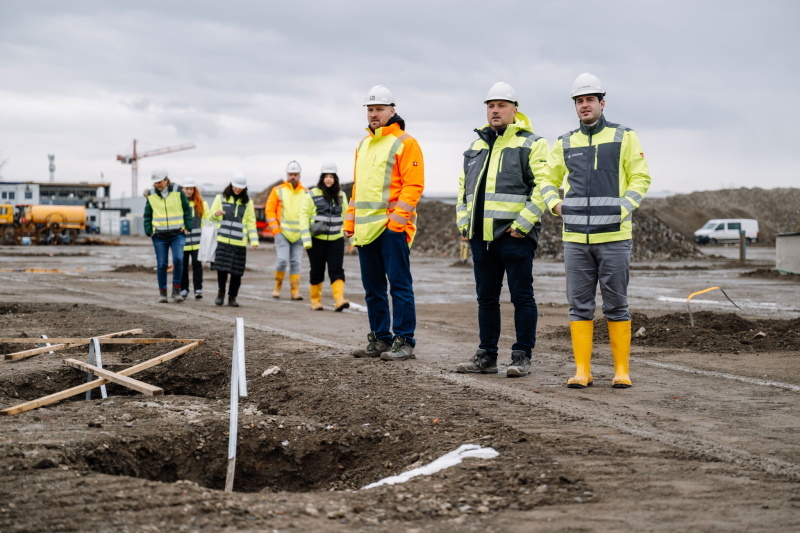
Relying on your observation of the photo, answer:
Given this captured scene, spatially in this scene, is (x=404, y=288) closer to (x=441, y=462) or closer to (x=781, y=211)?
(x=441, y=462)

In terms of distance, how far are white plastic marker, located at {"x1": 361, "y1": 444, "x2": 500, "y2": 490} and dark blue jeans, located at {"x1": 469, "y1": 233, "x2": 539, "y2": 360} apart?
8.55 ft

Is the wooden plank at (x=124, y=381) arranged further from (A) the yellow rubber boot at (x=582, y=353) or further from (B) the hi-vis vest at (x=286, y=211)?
(B) the hi-vis vest at (x=286, y=211)

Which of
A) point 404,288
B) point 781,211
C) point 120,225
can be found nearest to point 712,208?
point 781,211

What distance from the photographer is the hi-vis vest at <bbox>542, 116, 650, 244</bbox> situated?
6.80 meters

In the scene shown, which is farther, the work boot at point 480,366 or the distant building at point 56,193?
the distant building at point 56,193

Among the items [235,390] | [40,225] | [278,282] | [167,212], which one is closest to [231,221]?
[167,212]

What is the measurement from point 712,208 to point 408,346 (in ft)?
273

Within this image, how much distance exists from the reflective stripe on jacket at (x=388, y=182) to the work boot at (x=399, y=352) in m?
A: 0.93

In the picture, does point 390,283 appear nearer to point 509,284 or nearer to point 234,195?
point 509,284

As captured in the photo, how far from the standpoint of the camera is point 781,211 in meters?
91.7

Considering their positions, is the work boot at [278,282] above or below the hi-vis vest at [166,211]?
below

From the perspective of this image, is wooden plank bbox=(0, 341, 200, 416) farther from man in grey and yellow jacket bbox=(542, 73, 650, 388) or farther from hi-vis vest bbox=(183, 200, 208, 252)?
hi-vis vest bbox=(183, 200, 208, 252)

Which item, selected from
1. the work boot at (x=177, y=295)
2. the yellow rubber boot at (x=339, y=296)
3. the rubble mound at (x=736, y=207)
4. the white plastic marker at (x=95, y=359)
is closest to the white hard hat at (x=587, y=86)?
the white plastic marker at (x=95, y=359)

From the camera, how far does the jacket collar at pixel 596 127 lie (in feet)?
22.6
